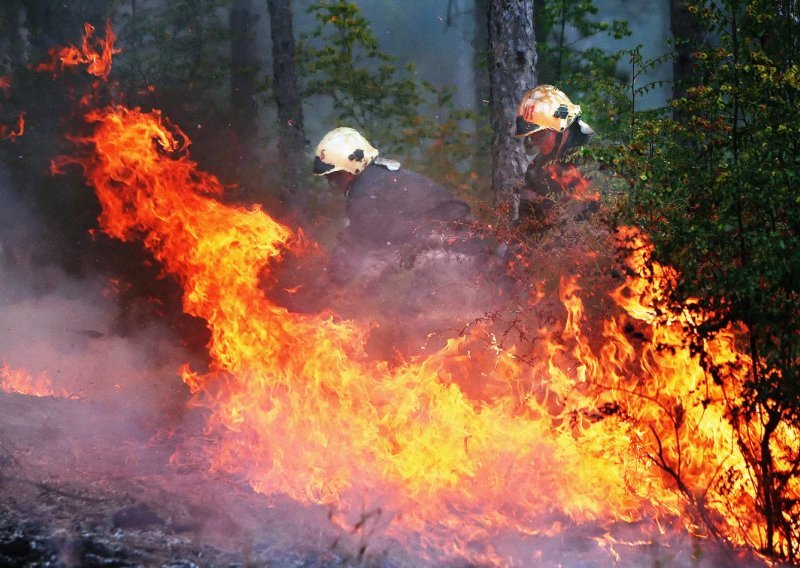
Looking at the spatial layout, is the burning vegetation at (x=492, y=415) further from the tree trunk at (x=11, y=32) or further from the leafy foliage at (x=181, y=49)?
the leafy foliage at (x=181, y=49)

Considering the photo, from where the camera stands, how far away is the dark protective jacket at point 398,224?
24.6 feet

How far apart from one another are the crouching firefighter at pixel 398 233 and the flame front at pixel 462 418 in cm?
70

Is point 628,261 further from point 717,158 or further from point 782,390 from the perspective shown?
point 782,390

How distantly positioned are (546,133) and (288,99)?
853cm

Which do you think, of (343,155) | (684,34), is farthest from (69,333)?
(684,34)

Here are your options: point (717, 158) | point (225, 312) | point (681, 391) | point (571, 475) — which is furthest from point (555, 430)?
point (225, 312)

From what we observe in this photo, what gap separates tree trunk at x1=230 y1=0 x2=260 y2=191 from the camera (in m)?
14.2

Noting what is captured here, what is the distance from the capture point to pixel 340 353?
643cm

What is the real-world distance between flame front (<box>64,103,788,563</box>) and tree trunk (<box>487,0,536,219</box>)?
3.91 meters

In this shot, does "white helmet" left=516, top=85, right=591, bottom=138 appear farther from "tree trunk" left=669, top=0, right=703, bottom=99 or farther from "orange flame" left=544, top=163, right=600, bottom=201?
"tree trunk" left=669, top=0, right=703, bottom=99

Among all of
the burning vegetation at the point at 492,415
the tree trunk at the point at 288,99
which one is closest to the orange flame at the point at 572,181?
the burning vegetation at the point at 492,415

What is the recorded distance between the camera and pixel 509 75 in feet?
33.7

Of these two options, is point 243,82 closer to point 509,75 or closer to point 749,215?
point 509,75

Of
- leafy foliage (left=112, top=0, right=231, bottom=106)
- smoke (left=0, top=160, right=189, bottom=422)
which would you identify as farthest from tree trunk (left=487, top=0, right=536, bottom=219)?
leafy foliage (left=112, top=0, right=231, bottom=106)
